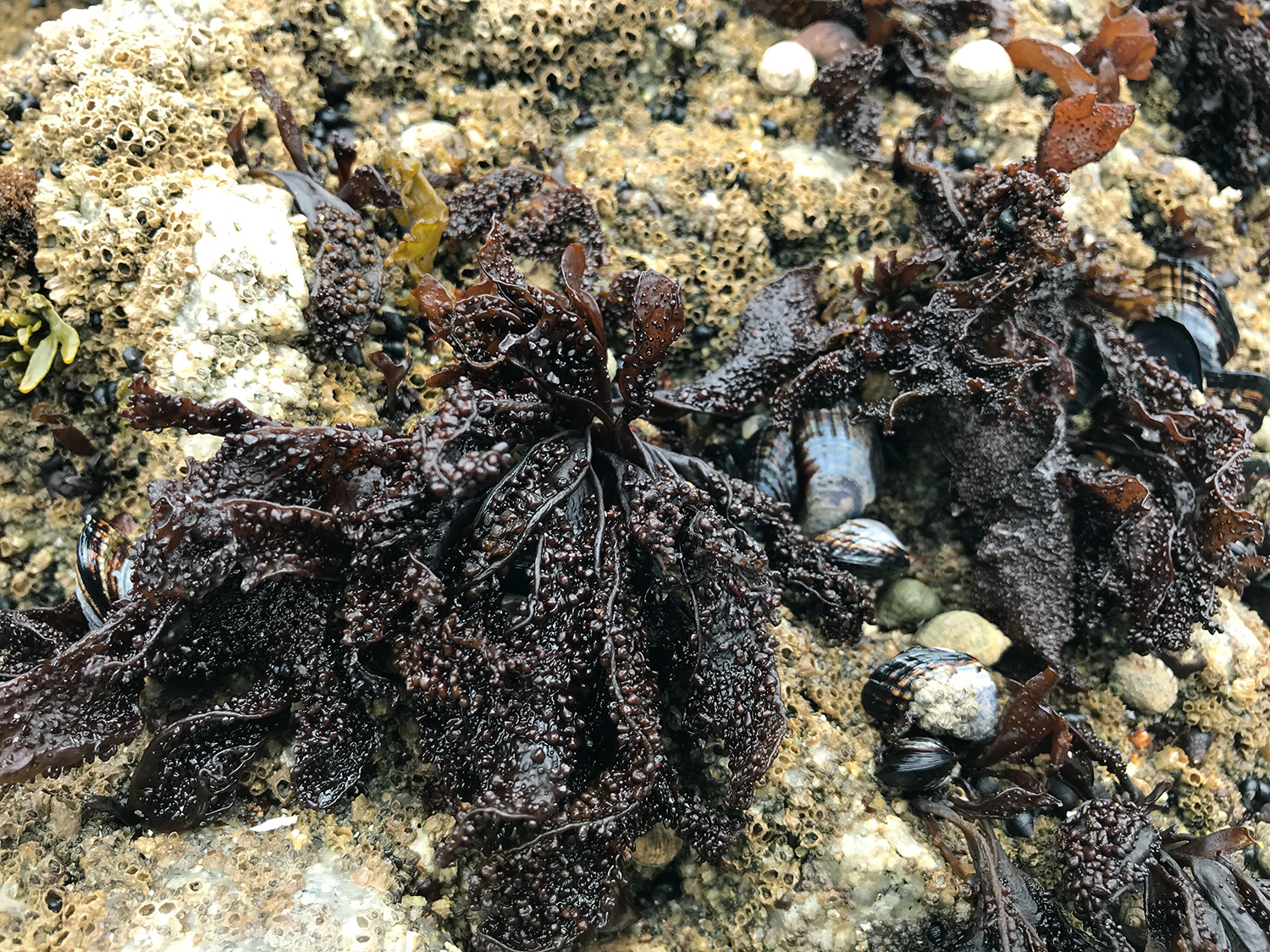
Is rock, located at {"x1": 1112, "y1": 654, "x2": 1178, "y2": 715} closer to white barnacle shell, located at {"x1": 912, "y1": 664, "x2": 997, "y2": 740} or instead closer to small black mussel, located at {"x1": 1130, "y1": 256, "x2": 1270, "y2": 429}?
white barnacle shell, located at {"x1": 912, "y1": 664, "x2": 997, "y2": 740}

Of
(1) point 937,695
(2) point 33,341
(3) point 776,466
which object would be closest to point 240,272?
(2) point 33,341

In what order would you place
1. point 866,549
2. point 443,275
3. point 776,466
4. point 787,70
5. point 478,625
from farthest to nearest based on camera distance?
point 787,70 < point 443,275 < point 776,466 < point 866,549 < point 478,625

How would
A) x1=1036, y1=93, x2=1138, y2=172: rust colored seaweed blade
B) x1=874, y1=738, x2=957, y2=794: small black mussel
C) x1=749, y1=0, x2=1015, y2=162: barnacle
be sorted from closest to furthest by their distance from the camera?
x1=874, y1=738, x2=957, y2=794: small black mussel
x1=1036, y1=93, x2=1138, y2=172: rust colored seaweed blade
x1=749, y1=0, x2=1015, y2=162: barnacle

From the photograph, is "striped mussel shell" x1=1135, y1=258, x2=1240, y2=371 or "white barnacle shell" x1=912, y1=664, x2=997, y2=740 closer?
"white barnacle shell" x1=912, y1=664, x2=997, y2=740

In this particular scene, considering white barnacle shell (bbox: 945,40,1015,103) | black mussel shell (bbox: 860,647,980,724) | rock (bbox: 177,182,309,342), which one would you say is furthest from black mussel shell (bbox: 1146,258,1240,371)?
rock (bbox: 177,182,309,342)

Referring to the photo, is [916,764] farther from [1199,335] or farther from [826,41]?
[826,41]

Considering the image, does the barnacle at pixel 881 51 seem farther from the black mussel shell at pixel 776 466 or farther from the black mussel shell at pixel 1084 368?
the black mussel shell at pixel 776 466

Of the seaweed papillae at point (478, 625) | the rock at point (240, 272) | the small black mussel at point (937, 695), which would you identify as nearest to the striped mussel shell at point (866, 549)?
the small black mussel at point (937, 695)
